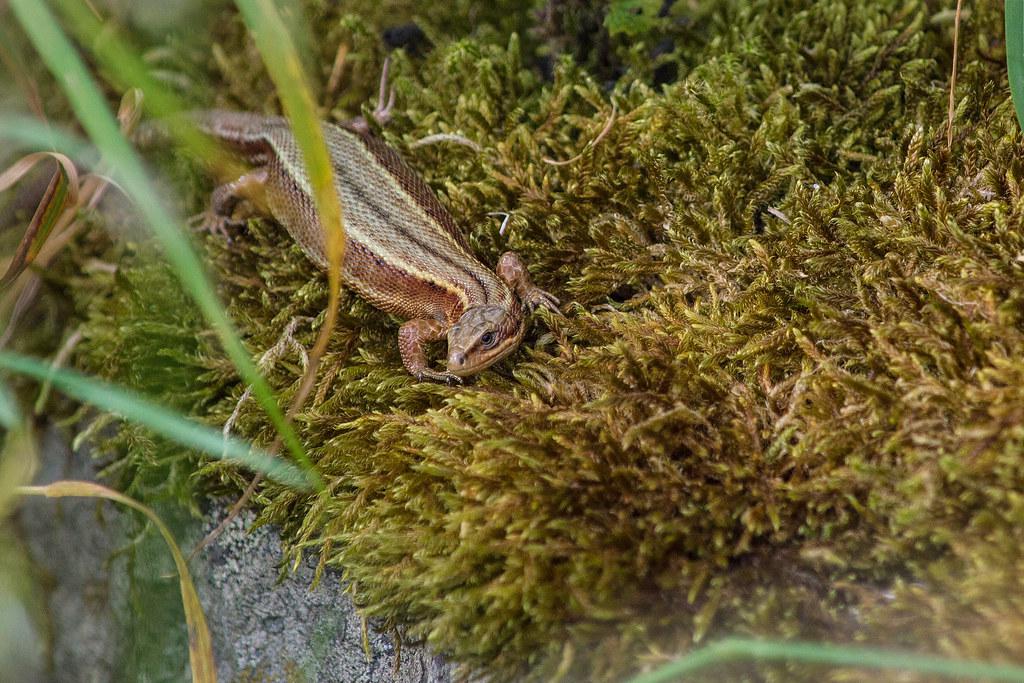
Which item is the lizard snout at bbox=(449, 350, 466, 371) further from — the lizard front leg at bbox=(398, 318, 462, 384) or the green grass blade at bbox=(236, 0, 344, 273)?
the green grass blade at bbox=(236, 0, 344, 273)

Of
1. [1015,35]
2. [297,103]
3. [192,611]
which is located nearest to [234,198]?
[192,611]

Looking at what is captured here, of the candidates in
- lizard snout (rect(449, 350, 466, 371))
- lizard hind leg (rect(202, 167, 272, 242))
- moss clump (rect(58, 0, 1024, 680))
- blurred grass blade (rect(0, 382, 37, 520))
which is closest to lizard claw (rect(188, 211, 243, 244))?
lizard hind leg (rect(202, 167, 272, 242))

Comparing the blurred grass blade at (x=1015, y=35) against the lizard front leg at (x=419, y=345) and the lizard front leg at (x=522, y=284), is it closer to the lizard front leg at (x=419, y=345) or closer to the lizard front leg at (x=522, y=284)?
Result: the lizard front leg at (x=522, y=284)

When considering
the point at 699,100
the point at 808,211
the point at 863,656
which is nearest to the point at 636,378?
the point at 808,211

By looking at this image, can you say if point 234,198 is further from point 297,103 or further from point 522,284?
point 297,103

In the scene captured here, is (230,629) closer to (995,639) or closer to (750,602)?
(750,602)

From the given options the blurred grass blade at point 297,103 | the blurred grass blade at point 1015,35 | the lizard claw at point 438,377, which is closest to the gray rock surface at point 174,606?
the lizard claw at point 438,377

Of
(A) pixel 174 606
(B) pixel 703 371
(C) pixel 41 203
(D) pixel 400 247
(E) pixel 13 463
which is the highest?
(C) pixel 41 203
